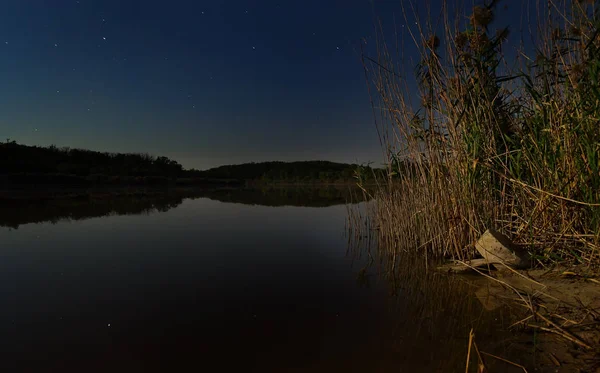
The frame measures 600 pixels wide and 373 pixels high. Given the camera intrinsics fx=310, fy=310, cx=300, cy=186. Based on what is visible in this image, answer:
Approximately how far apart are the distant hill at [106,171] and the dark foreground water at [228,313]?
44.2 feet

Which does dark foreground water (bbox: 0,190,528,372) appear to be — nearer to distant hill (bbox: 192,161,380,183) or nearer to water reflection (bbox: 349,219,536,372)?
water reflection (bbox: 349,219,536,372)

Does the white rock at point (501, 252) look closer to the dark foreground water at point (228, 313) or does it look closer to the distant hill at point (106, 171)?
the dark foreground water at point (228, 313)

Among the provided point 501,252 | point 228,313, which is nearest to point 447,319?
point 501,252

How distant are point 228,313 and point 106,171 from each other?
3474 centimetres

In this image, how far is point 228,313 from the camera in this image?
2158mm

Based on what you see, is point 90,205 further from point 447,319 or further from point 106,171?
point 106,171

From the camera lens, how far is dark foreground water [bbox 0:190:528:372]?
1.59 meters

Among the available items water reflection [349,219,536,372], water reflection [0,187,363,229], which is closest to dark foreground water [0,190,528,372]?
water reflection [349,219,536,372]

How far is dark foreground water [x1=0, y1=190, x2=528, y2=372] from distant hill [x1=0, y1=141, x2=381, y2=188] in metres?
13.5

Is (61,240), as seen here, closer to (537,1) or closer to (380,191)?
(380,191)

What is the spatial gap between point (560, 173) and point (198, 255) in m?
3.84

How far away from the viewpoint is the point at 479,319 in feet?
6.51

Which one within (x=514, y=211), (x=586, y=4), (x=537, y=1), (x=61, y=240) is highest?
(x=537, y=1)

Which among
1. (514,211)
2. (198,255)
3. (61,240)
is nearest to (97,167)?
(61,240)
